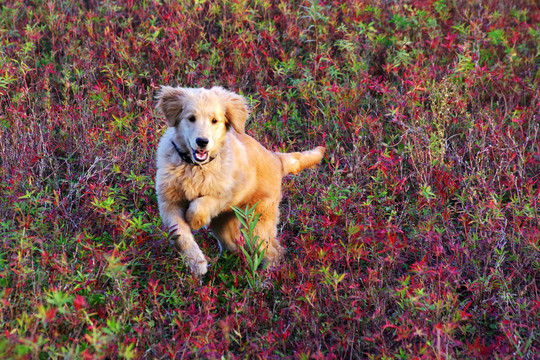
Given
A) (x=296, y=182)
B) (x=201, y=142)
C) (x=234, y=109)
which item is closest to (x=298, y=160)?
(x=296, y=182)

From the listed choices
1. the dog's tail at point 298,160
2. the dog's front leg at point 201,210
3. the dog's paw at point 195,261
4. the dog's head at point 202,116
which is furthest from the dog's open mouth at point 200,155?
the dog's tail at point 298,160

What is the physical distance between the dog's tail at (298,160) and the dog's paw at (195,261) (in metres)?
1.25

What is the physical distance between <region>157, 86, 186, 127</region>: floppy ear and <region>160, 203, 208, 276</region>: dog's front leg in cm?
67

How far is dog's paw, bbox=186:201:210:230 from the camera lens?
170 inches

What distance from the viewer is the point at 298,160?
17.1 ft

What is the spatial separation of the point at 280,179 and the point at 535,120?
2958 mm

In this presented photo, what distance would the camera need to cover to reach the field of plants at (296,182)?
357 cm

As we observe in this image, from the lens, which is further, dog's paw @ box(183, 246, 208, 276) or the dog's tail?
the dog's tail

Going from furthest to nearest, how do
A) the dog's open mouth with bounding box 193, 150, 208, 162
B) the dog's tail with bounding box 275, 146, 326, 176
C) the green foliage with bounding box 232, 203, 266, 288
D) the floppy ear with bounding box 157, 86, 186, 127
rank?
1. the dog's tail with bounding box 275, 146, 326, 176
2. the floppy ear with bounding box 157, 86, 186, 127
3. the dog's open mouth with bounding box 193, 150, 208, 162
4. the green foliage with bounding box 232, 203, 266, 288

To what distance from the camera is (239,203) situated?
472cm

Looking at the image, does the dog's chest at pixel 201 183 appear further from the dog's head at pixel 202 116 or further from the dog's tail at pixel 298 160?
the dog's tail at pixel 298 160

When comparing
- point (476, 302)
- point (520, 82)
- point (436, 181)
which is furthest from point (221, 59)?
point (476, 302)

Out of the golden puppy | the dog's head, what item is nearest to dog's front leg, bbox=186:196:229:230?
the golden puppy

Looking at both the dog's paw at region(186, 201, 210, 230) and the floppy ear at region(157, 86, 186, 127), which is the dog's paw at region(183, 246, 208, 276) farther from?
the floppy ear at region(157, 86, 186, 127)
